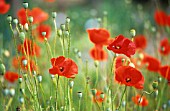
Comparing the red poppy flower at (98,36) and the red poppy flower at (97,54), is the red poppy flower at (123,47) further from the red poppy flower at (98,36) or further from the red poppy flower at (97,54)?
the red poppy flower at (97,54)

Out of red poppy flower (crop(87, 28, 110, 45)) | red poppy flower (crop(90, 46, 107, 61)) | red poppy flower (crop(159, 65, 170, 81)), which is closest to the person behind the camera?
red poppy flower (crop(87, 28, 110, 45))

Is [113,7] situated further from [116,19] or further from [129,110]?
[129,110]

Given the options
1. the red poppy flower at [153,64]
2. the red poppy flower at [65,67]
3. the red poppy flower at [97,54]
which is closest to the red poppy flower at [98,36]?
the red poppy flower at [97,54]

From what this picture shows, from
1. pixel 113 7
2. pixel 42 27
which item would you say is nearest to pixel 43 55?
pixel 42 27

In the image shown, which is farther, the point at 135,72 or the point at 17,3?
the point at 17,3

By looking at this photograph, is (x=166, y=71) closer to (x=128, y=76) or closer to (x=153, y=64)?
(x=153, y=64)

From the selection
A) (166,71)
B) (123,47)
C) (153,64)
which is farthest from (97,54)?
(123,47)

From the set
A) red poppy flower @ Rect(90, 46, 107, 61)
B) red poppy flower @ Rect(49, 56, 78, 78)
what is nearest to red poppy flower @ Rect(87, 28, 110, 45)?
red poppy flower @ Rect(90, 46, 107, 61)

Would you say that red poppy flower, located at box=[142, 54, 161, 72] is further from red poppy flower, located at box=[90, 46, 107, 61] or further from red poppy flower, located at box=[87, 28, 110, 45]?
red poppy flower, located at box=[87, 28, 110, 45]
